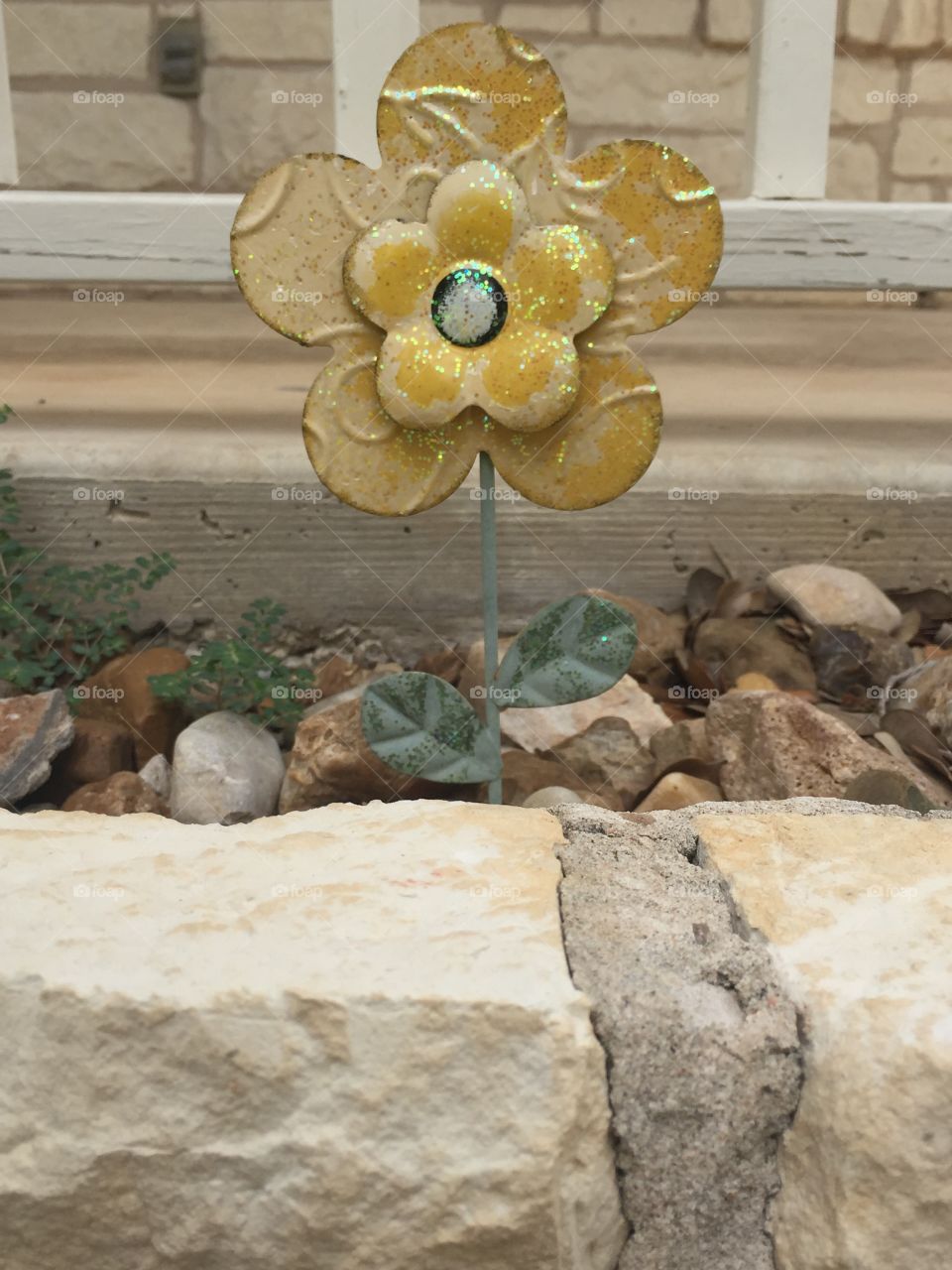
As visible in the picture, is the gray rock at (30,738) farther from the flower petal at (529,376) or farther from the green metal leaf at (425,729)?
the flower petal at (529,376)

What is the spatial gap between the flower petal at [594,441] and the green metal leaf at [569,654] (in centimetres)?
14

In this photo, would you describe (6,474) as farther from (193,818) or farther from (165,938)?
(165,938)

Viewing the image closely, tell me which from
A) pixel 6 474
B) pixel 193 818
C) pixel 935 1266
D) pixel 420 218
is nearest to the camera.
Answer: pixel 935 1266

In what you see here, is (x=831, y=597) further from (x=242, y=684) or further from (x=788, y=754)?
(x=242, y=684)

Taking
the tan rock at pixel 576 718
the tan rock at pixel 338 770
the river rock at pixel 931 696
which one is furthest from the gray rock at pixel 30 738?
the river rock at pixel 931 696

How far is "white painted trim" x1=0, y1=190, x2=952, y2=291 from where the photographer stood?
218cm

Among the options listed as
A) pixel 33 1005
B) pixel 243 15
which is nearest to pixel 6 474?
pixel 33 1005

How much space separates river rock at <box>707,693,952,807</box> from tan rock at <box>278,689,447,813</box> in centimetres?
39

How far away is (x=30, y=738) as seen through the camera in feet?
5.88

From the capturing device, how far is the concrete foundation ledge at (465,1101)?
946 millimetres

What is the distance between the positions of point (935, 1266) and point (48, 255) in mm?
1981

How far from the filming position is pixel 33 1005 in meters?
0.99

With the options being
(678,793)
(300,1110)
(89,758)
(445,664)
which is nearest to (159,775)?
(89,758)

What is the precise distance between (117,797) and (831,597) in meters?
1.13
